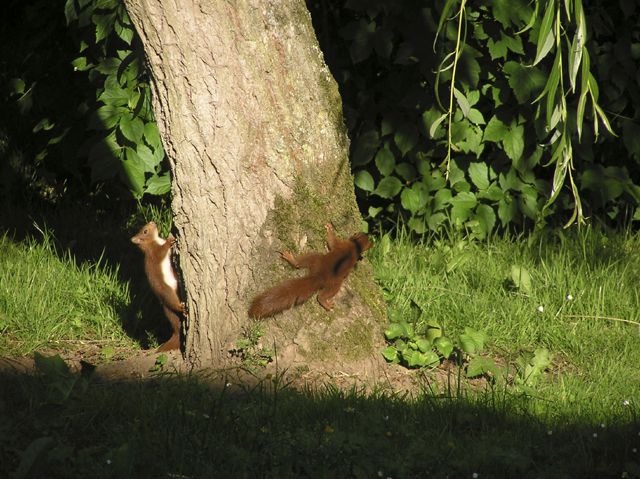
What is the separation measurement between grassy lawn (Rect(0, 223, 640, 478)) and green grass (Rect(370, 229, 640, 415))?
0.01 m

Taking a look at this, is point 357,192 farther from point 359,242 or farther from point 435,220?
point 359,242

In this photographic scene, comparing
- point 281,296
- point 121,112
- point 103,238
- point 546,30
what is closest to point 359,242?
point 281,296

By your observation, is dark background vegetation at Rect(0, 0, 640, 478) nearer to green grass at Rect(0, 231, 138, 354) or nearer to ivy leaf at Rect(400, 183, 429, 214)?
ivy leaf at Rect(400, 183, 429, 214)

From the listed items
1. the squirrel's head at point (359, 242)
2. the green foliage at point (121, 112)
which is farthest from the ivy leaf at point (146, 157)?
the squirrel's head at point (359, 242)

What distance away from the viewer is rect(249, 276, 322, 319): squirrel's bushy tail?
426 cm

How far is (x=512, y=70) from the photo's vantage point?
18.4ft

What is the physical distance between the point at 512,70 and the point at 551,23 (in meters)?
2.17

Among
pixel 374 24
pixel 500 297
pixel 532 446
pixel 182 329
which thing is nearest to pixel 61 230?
pixel 182 329

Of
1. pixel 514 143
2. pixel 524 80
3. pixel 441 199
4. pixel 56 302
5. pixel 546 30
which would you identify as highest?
pixel 546 30

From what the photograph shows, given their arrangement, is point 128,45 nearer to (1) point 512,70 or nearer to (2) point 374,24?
(2) point 374,24

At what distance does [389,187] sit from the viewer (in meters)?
6.00

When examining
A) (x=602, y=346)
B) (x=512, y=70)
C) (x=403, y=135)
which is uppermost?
(x=512, y=70)

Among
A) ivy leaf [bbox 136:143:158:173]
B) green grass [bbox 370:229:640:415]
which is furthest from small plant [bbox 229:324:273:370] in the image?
ivy leaf [bbox 136:143:158:173]

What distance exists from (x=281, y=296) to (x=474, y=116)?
2.05 meters
